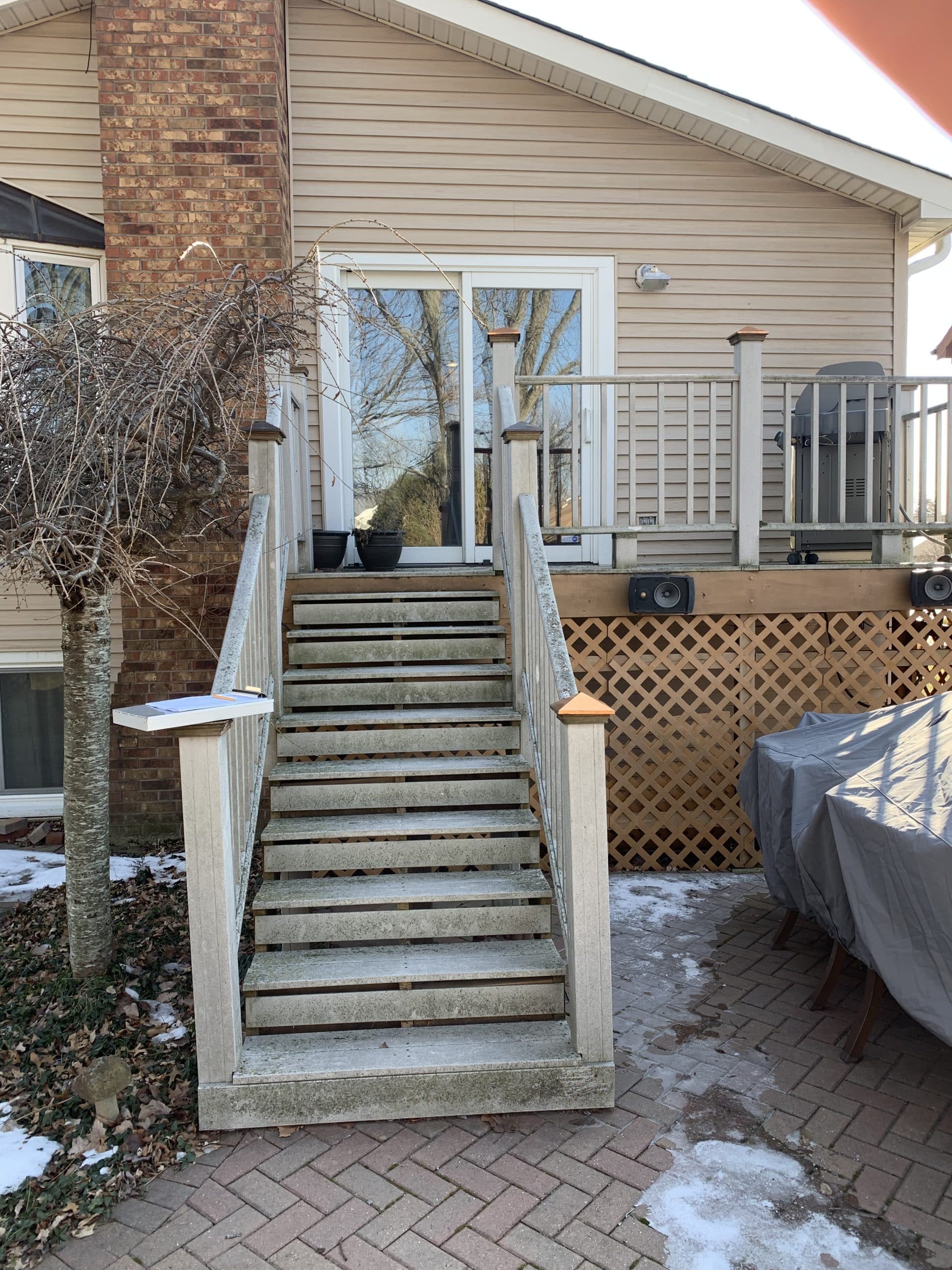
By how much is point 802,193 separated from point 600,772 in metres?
5.23

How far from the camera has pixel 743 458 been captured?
5129 mm

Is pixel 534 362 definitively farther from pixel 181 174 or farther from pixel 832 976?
pixel 832 976

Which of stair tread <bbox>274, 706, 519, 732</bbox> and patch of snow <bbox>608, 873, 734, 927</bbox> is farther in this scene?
patch of snow <bbox>608, 873, 734, 927</bbox>

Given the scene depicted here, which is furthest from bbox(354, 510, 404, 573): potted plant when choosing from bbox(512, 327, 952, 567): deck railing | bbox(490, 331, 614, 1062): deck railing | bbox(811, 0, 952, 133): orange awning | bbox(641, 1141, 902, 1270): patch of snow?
bbox(811, 0, 952, 133): orange awning

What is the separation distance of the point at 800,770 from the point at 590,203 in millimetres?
4324

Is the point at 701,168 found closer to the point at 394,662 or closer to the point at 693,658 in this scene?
the point at 693,658

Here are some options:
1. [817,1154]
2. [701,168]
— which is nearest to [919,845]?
[817,1154]

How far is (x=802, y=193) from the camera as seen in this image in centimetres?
634

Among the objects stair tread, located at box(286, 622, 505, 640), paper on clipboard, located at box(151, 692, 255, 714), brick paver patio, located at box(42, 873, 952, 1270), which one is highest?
stair tread, located at box(286, 622, 505, 640)

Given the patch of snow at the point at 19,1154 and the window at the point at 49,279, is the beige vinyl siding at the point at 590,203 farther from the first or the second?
the patch of snow at the point at 19,1154

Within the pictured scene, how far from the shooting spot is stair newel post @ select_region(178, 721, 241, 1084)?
9.12ft

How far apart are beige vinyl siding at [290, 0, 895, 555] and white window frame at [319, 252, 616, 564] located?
0.08 metres

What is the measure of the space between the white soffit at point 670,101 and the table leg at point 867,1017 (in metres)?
5.12

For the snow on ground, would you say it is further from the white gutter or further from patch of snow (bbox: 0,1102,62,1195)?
the white gutter
